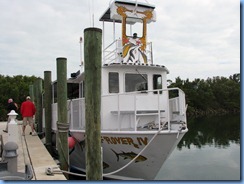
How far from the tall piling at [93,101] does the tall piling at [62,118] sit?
215 centimetres

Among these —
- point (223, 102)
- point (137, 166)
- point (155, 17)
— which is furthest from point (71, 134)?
point (223, 102)

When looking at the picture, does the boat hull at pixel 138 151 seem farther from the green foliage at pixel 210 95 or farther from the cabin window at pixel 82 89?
the green foliage at pixel 210 95

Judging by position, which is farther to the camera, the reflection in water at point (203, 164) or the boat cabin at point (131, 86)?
the reflection in water at point (203, 164)

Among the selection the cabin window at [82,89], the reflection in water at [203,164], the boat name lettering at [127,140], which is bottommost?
the reflection in water at [203,164]

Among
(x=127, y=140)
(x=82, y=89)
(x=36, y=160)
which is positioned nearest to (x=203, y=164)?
(x=82, y=89)

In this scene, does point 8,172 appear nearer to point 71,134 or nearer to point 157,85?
point 71,134

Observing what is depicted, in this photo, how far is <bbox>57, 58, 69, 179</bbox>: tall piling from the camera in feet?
25.0

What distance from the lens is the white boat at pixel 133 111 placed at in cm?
731

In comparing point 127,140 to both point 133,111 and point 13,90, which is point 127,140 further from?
point 13,90

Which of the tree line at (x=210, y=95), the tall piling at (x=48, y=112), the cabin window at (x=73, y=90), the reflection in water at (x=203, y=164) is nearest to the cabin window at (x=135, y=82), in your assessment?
the cabin window at (x=73, y=90)

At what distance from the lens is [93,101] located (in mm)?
5570

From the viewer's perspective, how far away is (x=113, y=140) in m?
7.73

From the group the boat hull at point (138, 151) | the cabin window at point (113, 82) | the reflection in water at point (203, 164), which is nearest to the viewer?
the boat hull at point (138, 151)

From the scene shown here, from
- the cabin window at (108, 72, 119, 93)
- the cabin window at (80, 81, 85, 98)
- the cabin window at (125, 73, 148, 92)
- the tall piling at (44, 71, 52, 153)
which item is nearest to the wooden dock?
the tall piling at (44, 71, 52, 153)
